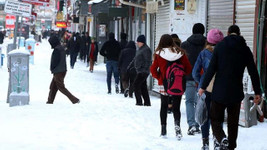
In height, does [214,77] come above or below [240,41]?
below

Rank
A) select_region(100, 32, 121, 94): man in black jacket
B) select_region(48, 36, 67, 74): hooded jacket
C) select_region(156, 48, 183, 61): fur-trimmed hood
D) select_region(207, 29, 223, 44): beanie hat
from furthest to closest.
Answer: select_region(100, 32, 121, 94): man in black jacket, select_region(48, 36, 67, 74): hooded jacket, select_region(156, 48, 183, 61): fur-trimmed hood, select_region(207, 29, 223, 44): beanie hat

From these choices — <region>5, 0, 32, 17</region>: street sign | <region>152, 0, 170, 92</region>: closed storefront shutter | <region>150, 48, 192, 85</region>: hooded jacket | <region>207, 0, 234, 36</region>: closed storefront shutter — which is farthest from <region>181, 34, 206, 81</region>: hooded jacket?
<region>152, 0, 170, 92</region>: closed storefront shutter

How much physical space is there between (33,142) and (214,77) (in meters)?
2.72

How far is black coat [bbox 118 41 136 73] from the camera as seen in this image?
1527 cm

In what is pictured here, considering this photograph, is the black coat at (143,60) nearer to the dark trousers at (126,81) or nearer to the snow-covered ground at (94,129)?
the snow-covered ground at (94,129)

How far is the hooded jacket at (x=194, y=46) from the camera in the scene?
29.1 feet

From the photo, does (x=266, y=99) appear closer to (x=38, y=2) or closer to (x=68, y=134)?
(x=68, y=134)

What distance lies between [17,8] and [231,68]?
9095mm

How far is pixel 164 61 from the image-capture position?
8234 mm

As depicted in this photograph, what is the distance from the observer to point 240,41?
6.49m

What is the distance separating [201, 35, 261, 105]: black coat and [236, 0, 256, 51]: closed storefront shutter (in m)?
4.03

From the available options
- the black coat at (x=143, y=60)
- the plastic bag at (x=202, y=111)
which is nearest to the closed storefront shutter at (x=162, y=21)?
the black coat at (x=143, y=60)

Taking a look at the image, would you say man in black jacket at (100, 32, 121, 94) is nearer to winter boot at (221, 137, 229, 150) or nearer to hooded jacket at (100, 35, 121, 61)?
hooded jacket at (100, 35, 121, 61)

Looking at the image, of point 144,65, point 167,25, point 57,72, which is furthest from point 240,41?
point 167,25
